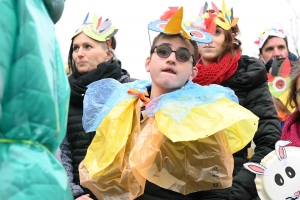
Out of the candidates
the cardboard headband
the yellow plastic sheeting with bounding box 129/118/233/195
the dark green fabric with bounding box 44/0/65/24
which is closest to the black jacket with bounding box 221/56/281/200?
the yellow plastic sheeting with bounding box 129/118/233/195

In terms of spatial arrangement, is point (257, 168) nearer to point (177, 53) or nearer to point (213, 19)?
point (177, 53)

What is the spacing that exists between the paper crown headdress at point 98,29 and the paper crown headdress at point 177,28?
48.7 inches

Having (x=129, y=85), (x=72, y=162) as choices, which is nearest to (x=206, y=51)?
(x=129, y=85)

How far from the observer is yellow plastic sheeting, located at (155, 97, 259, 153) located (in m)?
2.53

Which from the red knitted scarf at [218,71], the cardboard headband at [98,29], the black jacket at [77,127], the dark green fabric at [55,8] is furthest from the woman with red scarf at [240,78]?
the dark green fabric at [55,8]

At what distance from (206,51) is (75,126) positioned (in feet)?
3.54

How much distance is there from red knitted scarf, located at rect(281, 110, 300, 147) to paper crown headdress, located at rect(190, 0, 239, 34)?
2.58ft

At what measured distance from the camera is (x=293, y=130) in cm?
339

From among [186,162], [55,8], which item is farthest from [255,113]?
[55,8]

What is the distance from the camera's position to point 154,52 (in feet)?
9.80

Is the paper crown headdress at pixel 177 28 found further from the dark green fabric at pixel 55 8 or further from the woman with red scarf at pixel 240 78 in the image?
the dark green fabric at pixel 55 8

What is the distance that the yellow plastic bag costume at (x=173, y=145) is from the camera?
260 centimetres

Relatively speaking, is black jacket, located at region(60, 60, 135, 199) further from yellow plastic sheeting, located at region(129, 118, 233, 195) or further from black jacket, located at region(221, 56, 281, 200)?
black jacket, located at region(221, 56, 281, 200)

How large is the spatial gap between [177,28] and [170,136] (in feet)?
2.35
